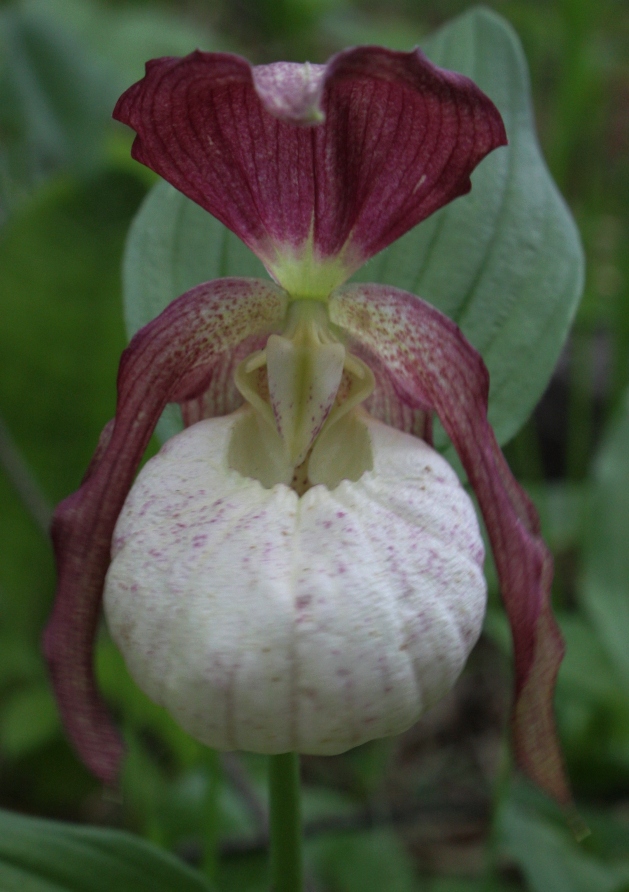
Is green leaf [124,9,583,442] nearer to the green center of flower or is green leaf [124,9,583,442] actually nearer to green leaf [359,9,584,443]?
green leaf [359,9,584,443]

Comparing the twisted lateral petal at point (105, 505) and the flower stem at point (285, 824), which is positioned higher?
the twisted lateral petal at point (105, 505)

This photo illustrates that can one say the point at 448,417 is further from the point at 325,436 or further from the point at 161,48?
the point at 161,48

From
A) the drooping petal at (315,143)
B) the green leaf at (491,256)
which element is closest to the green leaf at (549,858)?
the green leaf at (491,256)

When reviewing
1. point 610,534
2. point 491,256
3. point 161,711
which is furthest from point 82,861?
point 610,534

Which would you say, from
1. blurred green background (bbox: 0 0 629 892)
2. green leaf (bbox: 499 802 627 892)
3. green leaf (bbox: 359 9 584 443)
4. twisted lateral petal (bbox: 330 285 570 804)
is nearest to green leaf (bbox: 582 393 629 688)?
blurred green background (bbox: 0 0 629 892)

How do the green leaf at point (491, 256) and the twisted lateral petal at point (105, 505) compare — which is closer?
the twisted lateral petal at point (105, 505)

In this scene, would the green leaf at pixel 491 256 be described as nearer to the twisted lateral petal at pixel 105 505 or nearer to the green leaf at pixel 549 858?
the twisted lateral petal at pixel 105 505

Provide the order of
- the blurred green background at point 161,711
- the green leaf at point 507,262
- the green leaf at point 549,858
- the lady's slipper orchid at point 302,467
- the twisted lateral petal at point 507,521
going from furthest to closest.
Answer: the blurred green background at point 161,711 < the green leaf at point 549,858 < the green leaf at point 507,262 < the twisted lateral petal at point 507,521 < the lady's slipper orchid at point 302,467

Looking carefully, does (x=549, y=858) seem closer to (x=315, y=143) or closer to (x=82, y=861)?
(x=82, y=861)
